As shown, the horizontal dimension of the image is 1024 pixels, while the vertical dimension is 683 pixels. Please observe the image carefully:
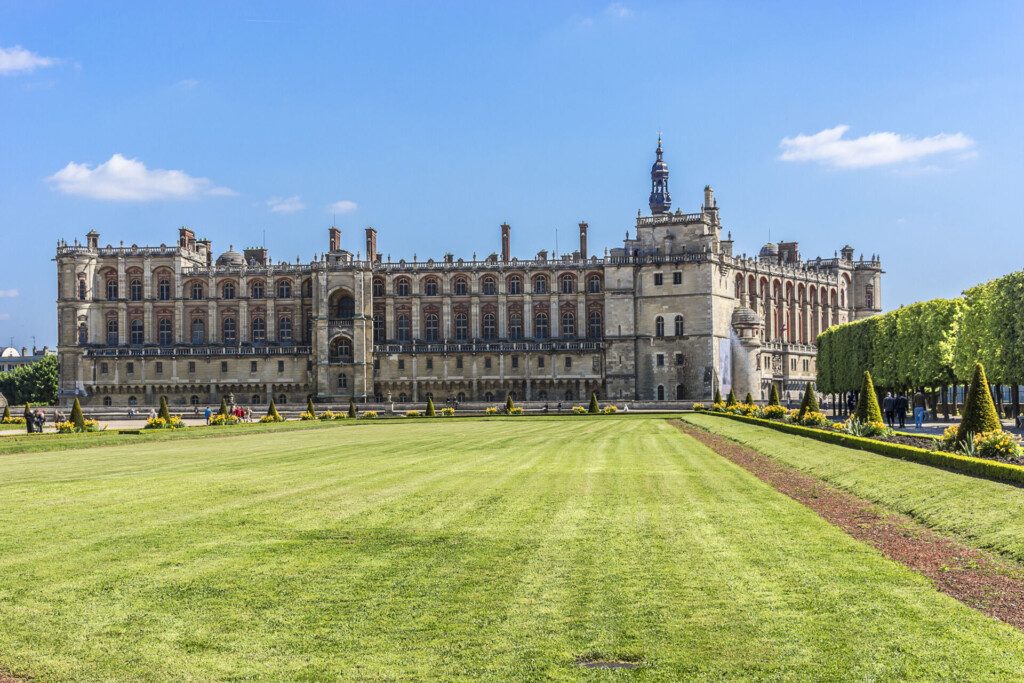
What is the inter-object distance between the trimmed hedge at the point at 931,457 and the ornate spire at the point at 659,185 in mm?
80205

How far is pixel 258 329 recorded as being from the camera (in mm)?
89438

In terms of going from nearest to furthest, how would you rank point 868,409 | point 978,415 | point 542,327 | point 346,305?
1. point 978,415
2. point 868,409
3. point 542,327
4. point 346,305

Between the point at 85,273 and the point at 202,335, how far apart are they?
11.4 meters

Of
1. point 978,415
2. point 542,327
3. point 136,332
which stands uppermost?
point 136,332

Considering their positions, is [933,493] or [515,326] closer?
[933,493]

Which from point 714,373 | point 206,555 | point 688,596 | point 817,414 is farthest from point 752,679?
point 714,373

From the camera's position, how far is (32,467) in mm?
23266

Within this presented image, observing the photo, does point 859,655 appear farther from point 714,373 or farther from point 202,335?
point 202,335

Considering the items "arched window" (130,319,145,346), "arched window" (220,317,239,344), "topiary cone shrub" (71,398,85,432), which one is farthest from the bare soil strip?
"arched window" (130,319,145,346)

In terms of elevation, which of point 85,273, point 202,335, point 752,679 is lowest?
point 752,679

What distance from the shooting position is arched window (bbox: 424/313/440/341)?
89.0 meters

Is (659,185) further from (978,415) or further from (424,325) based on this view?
(978,415)

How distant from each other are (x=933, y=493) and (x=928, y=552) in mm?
4372

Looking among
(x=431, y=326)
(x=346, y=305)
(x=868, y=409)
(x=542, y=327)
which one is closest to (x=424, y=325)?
(x=431, y=326)
